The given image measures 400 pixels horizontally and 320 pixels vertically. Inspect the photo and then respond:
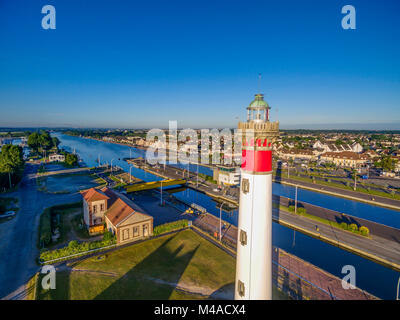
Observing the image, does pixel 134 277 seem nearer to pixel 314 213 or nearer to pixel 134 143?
pixel 314 213

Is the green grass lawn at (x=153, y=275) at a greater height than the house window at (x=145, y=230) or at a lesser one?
lesser

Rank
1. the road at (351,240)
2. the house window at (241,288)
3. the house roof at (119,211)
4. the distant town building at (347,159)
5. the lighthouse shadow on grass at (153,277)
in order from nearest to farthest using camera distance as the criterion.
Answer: the house window at (241,288) → the lighthouse shadow on grass at (153,277) → the road at (351,240) → the house roof at (119,211) → the distant town building at (347,159)

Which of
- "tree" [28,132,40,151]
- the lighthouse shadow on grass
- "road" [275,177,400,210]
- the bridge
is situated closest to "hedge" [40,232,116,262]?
the lighthouse shadow on grass

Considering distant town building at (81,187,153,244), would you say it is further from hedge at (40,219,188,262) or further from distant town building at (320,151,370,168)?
distant town building at (320,151,370,168)

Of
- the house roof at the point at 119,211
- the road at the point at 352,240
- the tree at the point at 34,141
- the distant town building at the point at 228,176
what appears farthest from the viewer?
the tree at the point at 34,141

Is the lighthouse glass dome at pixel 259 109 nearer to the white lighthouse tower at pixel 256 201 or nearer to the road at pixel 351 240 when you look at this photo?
the white lighthouse tower at pixel 256 201

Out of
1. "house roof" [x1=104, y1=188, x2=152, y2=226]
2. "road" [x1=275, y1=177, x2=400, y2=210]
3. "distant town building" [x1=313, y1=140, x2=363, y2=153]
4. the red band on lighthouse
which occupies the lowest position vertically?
"road" [x1=275, y1=177, x2=400, y2=210]

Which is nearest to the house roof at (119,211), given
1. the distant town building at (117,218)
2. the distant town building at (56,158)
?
the distant town building at (117,218)

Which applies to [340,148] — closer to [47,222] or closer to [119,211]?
[119,211]
